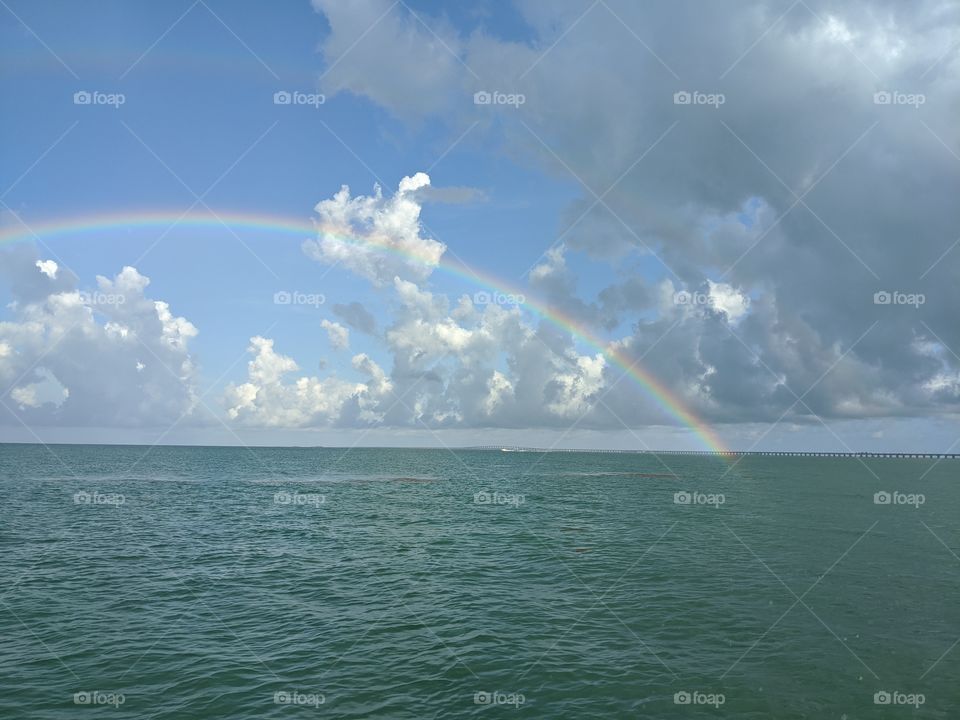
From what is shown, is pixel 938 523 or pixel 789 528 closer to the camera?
pixel 789 528

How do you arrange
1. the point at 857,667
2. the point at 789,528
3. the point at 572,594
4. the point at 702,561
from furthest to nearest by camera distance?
the point at 789,528 < the point at 702,561 < the point at 572,594 < the point at 857,667

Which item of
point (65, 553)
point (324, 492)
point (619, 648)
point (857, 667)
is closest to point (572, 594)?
point (619, 648)

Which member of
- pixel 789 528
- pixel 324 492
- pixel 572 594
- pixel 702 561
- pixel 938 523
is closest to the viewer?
pixel 572 594

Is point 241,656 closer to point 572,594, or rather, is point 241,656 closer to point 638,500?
point 572,594

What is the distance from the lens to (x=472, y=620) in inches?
1095

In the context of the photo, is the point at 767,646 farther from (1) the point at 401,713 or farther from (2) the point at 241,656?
(2) the point at 241,656

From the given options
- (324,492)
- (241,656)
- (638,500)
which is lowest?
(241,656)

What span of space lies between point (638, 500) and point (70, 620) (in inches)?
3149

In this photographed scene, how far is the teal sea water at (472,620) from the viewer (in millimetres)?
19422

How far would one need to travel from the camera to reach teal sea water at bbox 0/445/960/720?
19.4 metres

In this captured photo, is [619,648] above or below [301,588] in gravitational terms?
below

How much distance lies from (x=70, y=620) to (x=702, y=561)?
39.5 metres

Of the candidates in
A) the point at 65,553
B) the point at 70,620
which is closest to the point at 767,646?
the point at 70,620

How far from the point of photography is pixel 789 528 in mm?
60312
